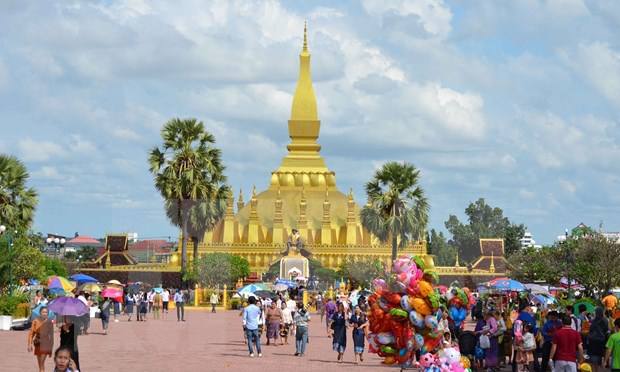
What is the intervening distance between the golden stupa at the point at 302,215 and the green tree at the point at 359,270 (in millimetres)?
2248

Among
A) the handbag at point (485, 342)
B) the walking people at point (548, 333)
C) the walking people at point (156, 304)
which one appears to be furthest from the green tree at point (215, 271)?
the handbag at point (485, 342)

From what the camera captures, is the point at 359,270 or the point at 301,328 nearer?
the point at 301,328

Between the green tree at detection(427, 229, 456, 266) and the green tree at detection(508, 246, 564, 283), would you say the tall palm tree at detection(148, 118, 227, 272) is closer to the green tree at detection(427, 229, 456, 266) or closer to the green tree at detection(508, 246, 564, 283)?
the green tree at detection(508, 246, 564, 283)

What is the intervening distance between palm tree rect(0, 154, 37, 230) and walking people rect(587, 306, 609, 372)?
36.5 metres

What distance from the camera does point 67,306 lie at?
25.2 meters

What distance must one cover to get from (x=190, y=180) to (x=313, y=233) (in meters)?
30.0

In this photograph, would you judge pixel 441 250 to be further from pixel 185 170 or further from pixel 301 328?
pixel 301 328

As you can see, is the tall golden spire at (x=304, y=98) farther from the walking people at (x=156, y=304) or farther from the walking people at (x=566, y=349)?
the walking people at (x=566, y=349)

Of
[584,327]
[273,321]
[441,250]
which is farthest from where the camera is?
[441,250]

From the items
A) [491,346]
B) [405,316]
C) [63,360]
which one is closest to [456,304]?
[491,346]

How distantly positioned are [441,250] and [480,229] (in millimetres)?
15003

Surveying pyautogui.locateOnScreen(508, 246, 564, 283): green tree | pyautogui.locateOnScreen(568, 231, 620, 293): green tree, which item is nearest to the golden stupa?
pyautogui.locateOnScreen(508, 246, 564, 283): green tree

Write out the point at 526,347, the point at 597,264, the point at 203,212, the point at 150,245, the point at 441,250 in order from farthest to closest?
the point at 150,245 < the point at 441,250 < the point at 203,212 < the point at 597,264 < the point at 526,347

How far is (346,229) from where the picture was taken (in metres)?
90.0
